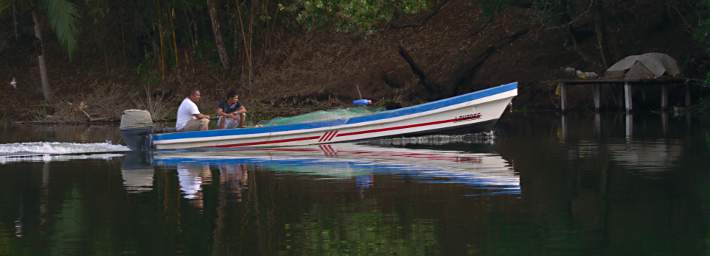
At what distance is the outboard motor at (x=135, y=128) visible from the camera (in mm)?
27797

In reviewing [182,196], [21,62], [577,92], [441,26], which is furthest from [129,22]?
[182,196]

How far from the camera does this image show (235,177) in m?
21.6

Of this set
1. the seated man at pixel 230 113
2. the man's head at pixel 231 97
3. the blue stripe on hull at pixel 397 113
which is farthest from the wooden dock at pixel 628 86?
the man's head at pixel 231 97

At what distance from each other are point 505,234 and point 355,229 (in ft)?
5.65

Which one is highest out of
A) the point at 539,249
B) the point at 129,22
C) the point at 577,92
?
the point at 129,22

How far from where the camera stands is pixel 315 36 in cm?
5616

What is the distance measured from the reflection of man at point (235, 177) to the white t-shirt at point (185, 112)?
16.3ft

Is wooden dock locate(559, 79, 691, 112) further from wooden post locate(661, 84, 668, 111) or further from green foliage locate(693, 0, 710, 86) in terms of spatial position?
green foliage locate(693, 0, 710, 86)

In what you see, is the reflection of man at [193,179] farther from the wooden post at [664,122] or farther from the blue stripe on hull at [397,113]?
the wooden post at [664,122]

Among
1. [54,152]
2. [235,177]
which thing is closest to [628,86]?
[54,152]

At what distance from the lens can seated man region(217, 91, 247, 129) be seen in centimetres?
2956

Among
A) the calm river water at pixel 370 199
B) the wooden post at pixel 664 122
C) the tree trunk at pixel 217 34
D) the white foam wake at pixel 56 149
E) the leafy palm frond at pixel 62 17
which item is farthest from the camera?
the tree trunk at pixel 217 34

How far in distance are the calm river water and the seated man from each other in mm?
1888

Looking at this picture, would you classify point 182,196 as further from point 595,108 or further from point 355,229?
point 595,108
